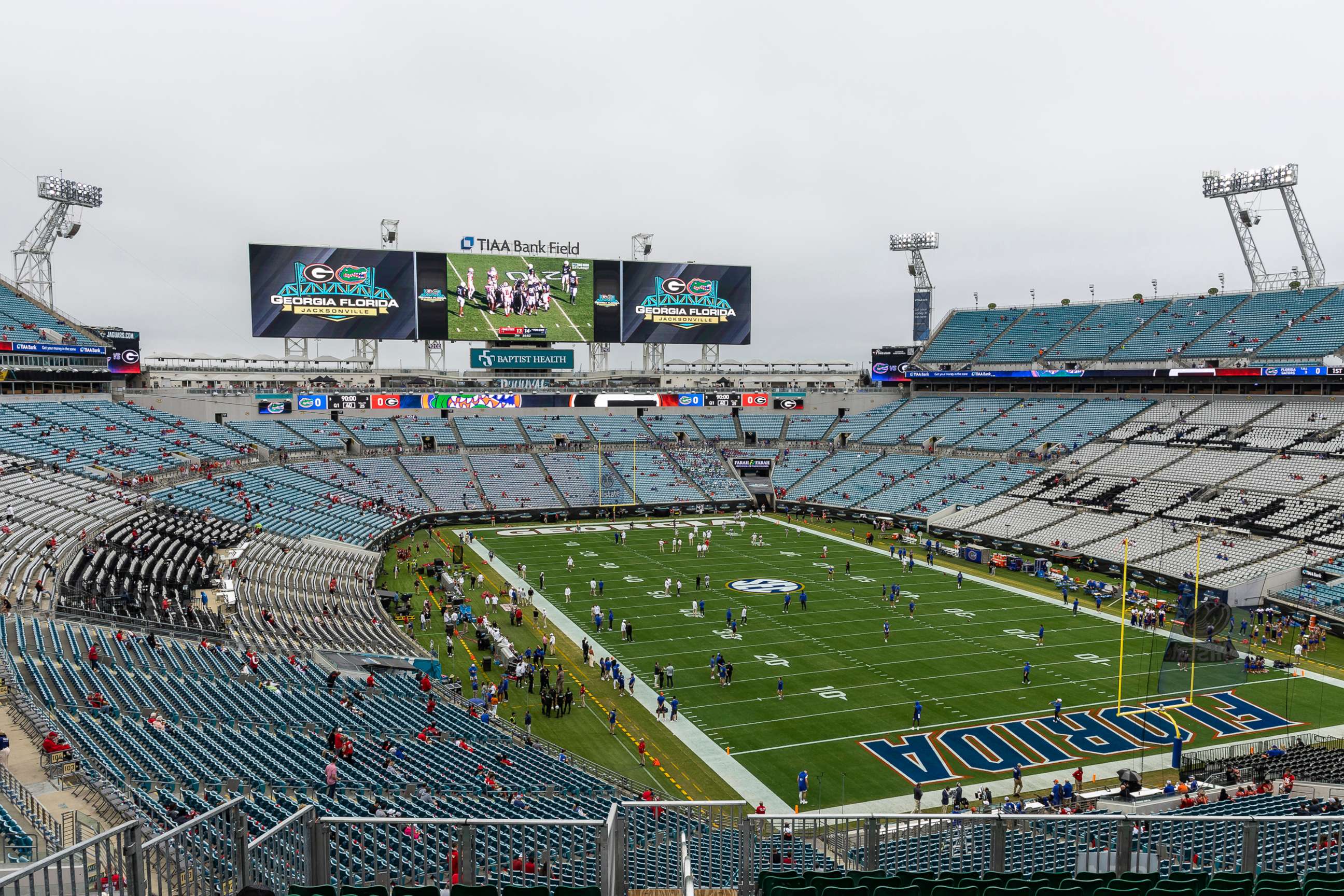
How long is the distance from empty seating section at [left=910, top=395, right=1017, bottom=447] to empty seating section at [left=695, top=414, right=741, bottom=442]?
1171 cm

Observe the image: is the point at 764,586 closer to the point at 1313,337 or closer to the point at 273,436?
the point at 273,436

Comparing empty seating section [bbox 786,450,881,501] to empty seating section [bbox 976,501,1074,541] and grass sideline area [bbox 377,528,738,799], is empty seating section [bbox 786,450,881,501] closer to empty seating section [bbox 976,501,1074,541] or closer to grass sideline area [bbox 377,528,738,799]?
empty seating section [bbox 976,501,1074,541]

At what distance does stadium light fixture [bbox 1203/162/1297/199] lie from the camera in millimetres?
57125

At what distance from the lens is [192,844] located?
7156 mm

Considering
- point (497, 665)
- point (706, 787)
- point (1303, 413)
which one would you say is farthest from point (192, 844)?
point (1303, 413)

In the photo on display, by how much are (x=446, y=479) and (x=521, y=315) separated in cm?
1240

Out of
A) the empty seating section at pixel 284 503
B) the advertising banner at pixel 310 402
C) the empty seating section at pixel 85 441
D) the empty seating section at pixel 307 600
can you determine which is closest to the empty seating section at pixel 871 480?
the empty seating section at pixel 284 503

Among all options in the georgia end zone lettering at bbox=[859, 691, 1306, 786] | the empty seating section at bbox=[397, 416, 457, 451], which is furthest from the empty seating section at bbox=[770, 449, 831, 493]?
the georgia end zone lettering at bbox=[859, 691, 1306, 786]

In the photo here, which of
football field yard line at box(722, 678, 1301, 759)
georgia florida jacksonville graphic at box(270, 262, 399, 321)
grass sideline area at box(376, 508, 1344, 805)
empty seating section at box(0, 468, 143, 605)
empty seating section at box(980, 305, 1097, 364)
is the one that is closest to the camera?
grass sideline area at box(376, 508, 1344, 805)

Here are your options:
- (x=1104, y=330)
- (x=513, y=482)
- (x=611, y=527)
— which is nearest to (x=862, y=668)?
(x=611, y=527)

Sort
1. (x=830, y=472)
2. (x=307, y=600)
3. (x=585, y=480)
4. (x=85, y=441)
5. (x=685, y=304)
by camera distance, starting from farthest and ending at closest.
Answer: (x=685, y=304) < (x=830, y=472) < (x=585, y=480) < (x=85, y=441) < (x=307, y=600)

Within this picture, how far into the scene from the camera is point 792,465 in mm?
64625

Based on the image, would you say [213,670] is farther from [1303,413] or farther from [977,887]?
[1303,413]

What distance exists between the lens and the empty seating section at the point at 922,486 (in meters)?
53.8
